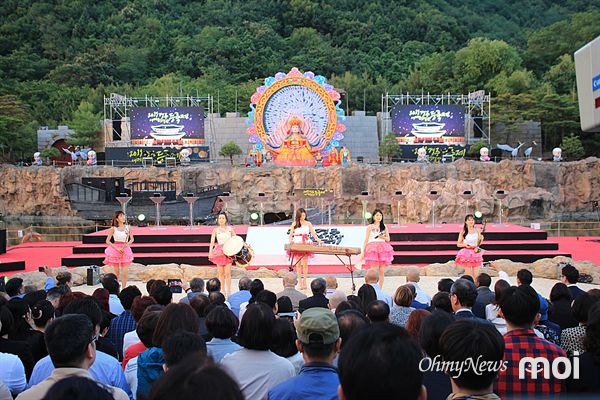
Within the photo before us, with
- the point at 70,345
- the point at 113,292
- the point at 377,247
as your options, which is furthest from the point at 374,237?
the point at 70,345

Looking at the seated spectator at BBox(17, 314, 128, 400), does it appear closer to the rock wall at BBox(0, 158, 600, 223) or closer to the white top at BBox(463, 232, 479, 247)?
the white top at BBox(463, 232, 479, 247)

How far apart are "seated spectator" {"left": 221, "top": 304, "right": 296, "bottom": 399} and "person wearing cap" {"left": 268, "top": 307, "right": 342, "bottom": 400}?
0.40m

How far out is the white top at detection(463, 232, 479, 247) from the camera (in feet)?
38.8

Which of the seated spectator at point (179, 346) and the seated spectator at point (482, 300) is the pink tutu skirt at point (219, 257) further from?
the seated spectator at point (179, 346)

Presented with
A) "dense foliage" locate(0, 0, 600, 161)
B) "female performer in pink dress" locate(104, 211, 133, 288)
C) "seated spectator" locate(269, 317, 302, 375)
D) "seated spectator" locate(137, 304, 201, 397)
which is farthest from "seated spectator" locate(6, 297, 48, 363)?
"dense foliage" locate(0, 0, 600, 161)

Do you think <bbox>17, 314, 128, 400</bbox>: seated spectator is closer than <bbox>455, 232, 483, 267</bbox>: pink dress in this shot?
Yes

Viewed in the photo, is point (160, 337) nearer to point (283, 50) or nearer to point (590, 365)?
point (590, 365)

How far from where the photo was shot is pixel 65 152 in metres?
43.9

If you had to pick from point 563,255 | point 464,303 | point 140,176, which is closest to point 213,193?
point 140,176

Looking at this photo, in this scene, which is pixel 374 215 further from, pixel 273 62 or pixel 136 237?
pixel 273 62

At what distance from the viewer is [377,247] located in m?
11.7

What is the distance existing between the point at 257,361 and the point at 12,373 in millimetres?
1604

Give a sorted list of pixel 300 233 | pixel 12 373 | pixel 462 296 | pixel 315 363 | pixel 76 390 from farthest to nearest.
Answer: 1. pixel 300 233
2. pixel 462 296
3. pixel 12 373
4. pixel 315 363
5. pixel 76 390

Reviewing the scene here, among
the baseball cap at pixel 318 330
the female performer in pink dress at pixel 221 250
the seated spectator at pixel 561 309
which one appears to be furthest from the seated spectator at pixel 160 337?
the female performer in pink dress at pixel 221 250
